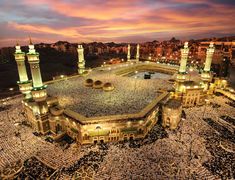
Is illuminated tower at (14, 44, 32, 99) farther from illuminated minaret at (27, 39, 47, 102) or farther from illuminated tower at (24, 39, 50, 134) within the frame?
illuminated minaret at (27, 39, 47, 102)

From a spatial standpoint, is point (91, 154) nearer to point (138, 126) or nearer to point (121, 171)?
point (121, 171)

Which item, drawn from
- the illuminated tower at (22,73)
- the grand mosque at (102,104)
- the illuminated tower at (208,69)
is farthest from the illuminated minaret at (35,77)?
the illuminated tower at (208,69)

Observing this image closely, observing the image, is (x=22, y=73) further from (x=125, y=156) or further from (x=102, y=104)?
(x=125, y=156)

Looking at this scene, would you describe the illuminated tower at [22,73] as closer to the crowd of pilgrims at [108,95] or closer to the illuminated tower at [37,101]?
the crowd of pilgrims at [108,95]

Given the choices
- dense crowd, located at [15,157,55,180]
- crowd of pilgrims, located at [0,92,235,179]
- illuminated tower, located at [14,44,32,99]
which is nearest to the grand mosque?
illuminated tower, located at [14,44,32,99]

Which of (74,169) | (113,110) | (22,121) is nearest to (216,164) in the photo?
(113,110)

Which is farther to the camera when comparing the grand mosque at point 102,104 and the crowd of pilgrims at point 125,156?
the grand mosque at point 102,104

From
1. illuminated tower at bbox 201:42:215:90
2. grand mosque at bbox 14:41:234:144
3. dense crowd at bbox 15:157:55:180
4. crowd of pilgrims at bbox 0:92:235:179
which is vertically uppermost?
illuminated tower at bbox 201:42:215:90
